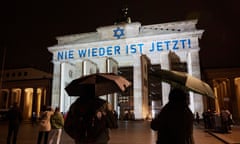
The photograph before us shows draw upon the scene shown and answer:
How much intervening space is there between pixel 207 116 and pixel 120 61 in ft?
71.3

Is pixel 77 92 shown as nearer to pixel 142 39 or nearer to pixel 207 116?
pixel 207 116

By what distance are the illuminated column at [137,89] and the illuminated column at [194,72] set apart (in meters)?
7.17

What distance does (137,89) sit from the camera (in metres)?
34.1

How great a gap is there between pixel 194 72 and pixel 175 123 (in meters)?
31.6

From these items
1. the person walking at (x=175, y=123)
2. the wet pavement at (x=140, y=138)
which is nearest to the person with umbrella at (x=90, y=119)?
the person walking at (x=175, y=123)

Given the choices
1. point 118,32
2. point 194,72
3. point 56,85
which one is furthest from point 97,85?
point 56,85

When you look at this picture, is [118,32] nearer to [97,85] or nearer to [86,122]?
[97,85]

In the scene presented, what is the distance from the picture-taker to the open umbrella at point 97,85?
173 inches

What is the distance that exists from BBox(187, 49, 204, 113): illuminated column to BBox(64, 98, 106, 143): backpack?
30006 mm

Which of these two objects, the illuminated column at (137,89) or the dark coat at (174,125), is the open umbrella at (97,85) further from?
the illuminated column at (137,89)

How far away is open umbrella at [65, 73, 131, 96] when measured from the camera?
14.4 ft

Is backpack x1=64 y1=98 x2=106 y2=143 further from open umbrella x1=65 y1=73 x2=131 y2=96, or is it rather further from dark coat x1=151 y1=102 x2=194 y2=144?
dark coat x1=151 y1=102 x2=194 y2=144

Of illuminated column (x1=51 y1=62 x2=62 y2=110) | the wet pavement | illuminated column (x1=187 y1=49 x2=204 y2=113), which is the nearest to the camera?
the wet pavement

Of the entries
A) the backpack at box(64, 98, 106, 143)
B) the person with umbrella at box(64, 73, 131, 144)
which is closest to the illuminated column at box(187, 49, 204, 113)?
the person with umbrella at box(64, 73, 131, 144)
